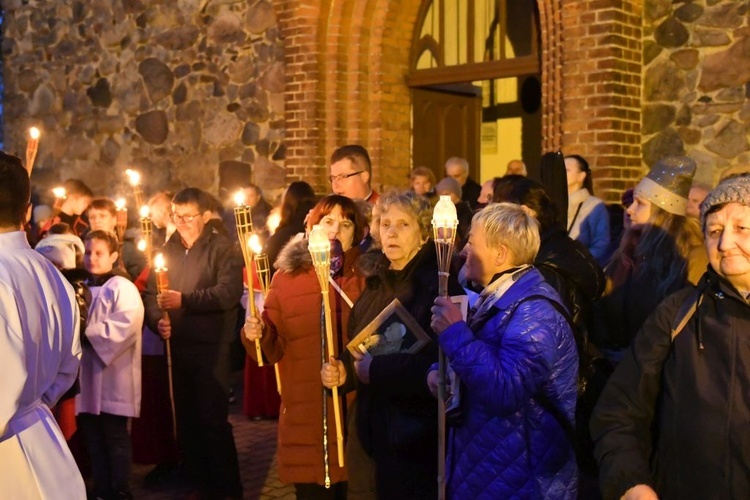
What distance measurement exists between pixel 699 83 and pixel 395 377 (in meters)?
5.00

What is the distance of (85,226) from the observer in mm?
8438

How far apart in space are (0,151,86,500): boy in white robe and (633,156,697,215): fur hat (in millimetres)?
2877

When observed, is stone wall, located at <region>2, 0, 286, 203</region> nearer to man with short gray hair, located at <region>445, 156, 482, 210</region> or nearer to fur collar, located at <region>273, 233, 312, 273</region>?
man with short gray hair, located at <region>445, 156, 482, 210</region>

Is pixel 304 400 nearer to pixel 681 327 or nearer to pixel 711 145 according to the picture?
pixel 681 327

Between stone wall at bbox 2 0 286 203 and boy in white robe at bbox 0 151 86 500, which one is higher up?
stone wall at bbox 2 0 286 203

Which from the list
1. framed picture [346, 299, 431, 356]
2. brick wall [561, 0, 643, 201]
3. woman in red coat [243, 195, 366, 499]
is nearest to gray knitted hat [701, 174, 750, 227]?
framed picture [346, 299, 431, 356]

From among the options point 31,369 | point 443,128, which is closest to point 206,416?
point 31,369

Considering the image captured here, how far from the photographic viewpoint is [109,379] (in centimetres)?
553

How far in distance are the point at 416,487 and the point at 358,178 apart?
2745 millimetres

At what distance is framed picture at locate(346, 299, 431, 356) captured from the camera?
12.8 ft

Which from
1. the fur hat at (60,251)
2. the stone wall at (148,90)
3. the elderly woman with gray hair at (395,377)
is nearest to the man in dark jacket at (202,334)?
the fur hat at (60,251)

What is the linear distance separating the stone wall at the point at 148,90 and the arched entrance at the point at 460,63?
1.55 meters

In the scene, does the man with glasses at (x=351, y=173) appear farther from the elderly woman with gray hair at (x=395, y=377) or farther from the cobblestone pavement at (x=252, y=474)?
the elderly woman with gray hair at (x=395, y=377)

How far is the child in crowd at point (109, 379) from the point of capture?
214 inches
